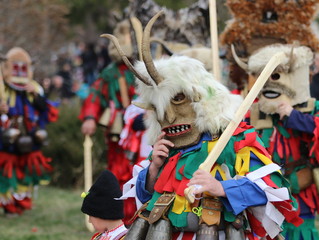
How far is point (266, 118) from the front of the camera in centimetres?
553

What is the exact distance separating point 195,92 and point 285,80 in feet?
6.06

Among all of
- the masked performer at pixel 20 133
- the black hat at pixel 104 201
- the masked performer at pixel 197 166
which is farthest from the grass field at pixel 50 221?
the masked performer at pixel 197 166

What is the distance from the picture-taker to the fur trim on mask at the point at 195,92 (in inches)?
149

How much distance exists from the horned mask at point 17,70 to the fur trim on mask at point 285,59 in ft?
A: 14.6

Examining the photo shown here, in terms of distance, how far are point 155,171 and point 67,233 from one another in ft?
14.8

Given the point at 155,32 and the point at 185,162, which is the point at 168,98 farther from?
the point at 155,32

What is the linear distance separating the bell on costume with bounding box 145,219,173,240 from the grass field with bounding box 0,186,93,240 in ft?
13.9

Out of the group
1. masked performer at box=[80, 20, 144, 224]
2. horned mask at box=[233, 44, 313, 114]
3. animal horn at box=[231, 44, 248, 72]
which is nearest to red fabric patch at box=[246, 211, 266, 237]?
horned mask at box=[233, 44, 313, 114]

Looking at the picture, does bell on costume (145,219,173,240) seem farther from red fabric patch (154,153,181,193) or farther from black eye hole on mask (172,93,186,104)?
black eye hole on mask (172,93,186,104)

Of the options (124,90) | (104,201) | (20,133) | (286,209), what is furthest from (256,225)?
(20,133)

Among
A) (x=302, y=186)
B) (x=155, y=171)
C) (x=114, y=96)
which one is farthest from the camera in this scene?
(x=114, y=96)

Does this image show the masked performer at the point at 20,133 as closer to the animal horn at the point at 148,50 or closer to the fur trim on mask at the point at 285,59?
the fur trim on mask at the point at 285,59

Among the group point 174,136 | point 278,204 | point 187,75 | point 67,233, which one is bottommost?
point 67,233

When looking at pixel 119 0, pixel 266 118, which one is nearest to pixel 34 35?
pixel 119 0
